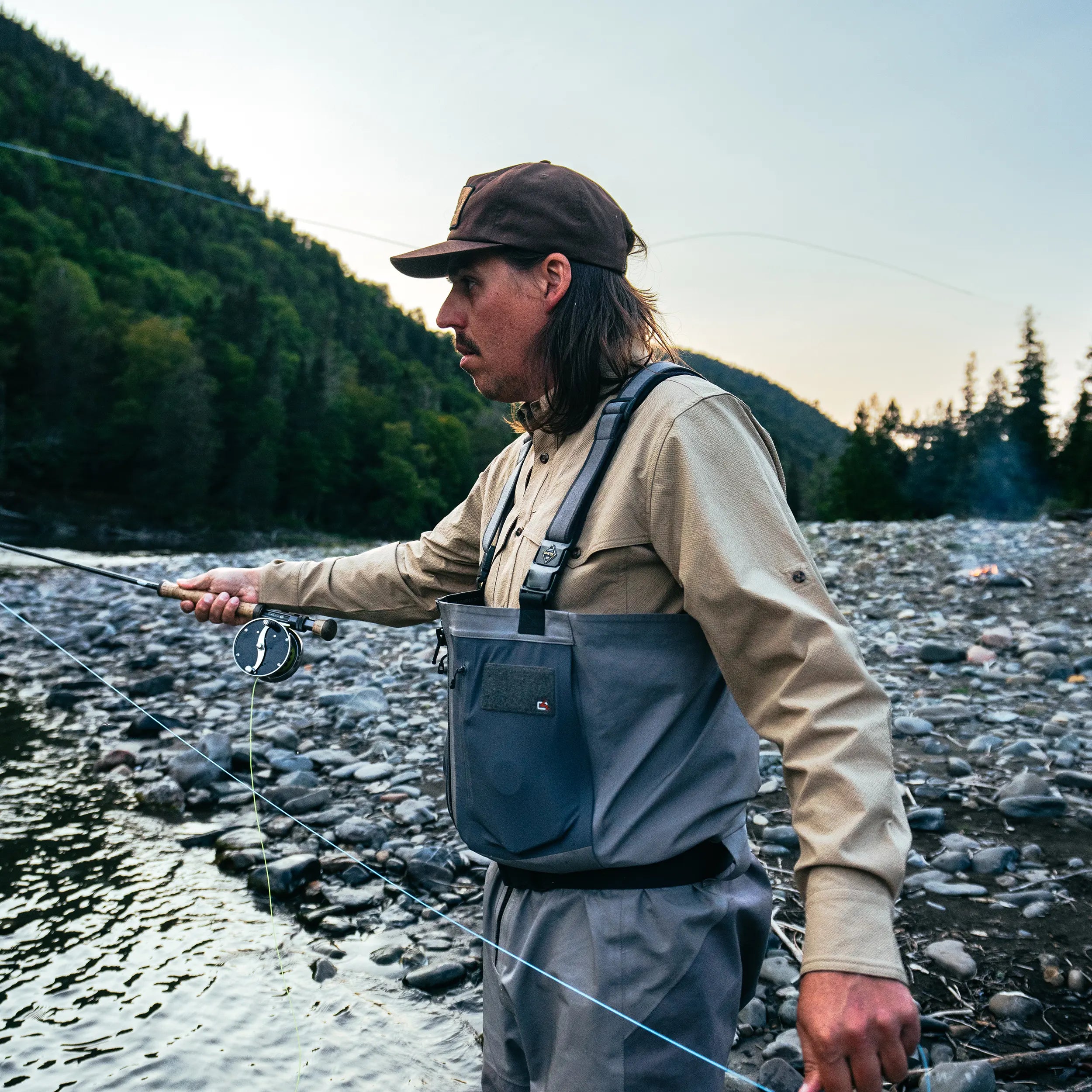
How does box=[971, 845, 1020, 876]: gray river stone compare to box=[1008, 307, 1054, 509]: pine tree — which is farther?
box=[1008, 307, 1054, 509]: pine tree

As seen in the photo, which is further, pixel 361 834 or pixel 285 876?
pixel 361 834

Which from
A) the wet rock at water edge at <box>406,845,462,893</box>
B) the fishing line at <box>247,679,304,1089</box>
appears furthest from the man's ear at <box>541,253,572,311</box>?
the wet rock at water edge at <box>406,845,462,893</box>

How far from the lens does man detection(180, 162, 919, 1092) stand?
4.32 feet

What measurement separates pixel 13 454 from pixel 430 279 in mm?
54432

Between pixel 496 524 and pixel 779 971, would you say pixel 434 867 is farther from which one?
pixel 496 524

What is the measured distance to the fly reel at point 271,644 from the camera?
2.61 metres

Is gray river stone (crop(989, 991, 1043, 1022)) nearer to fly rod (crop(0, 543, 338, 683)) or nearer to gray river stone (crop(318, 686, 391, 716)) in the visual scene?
fly rod (crop(0, 543, 338, 683))

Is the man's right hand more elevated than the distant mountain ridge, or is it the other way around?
the distant mountain ridge

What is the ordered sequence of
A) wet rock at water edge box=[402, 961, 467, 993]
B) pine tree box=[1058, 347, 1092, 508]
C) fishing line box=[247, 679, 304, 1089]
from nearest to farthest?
fishing line box=[247, 679, 304, 1089] < wet rock at water edge box=[402, 961, 467, 993] < pine tree box=[1058, 347, 1092, 508]

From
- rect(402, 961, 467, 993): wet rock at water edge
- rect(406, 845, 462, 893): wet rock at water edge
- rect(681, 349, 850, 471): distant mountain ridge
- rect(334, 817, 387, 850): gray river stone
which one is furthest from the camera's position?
Result: rect(681, 349, 850, 471): distant mountain ridge

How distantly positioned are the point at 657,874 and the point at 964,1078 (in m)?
1.48

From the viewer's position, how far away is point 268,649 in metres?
2.65

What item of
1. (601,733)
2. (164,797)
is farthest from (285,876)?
(601,733)

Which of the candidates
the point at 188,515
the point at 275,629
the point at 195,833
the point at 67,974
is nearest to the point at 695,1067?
the point at 275,629
